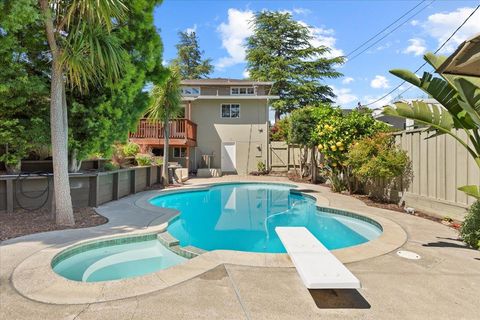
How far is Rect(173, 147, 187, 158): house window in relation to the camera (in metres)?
20.9

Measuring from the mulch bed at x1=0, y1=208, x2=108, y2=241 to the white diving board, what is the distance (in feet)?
16.3

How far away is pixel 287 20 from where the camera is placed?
29453 millimetres

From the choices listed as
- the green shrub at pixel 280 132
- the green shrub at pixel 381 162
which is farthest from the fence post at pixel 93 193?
the green shrub at pixel 280 132

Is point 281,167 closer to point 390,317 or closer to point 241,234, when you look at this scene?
point 241,234

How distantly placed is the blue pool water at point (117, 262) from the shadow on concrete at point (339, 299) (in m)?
2.65

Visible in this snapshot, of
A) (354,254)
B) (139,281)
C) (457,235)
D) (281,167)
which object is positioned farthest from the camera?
(281,167)

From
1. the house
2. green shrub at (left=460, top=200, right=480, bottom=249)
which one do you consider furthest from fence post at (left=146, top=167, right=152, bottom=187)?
green shrub at (left=460, top=200, right=480, bottom=249)

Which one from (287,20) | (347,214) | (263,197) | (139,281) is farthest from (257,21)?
(139,281)

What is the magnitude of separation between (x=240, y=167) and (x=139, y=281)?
58.9 ft

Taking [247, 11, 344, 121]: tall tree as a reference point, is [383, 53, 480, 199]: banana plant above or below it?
below

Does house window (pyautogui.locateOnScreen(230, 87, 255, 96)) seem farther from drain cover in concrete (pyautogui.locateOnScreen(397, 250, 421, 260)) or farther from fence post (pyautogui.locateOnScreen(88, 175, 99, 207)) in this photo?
drain cover in concrete (pyautogui.locateOnScreen(397, 250, 421, 260))

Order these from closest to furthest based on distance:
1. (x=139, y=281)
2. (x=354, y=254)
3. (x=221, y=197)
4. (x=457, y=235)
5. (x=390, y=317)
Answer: (x=390, y=317) → (x=139, y=281) → (x=354, y=254) → (x=457, y=235) → (x=221, y=197)

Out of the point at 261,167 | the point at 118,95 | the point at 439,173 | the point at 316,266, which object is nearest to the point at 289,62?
the point at 261,167

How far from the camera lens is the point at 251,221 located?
29.3ft
